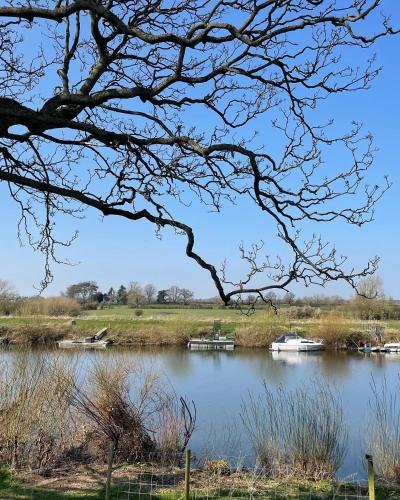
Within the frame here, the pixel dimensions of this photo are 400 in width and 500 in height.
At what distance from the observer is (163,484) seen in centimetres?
690

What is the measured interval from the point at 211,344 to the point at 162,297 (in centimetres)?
4003

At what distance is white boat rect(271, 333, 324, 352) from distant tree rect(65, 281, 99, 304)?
122 ft

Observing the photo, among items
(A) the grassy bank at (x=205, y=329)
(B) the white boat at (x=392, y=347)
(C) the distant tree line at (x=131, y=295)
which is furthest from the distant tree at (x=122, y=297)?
(B) the white boat at (x=392, y=347)

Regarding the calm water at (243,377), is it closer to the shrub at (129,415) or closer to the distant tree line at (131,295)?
the shrub at (129,415)

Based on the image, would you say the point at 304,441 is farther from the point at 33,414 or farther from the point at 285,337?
the point at 285,337

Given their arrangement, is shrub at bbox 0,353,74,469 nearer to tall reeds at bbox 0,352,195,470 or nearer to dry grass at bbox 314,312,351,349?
tall reeds at bbox 0,352,195,470

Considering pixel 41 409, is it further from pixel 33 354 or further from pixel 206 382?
pixel 206 382

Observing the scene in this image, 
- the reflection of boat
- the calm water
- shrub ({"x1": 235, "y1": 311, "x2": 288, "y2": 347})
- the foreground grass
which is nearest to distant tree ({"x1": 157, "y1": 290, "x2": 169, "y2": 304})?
shrub ({"x1": 235, "y1": 311, "x2": 288, "y2": 347})

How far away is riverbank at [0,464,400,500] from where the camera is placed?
6.33 meters

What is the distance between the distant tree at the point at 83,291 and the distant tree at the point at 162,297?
8766mm

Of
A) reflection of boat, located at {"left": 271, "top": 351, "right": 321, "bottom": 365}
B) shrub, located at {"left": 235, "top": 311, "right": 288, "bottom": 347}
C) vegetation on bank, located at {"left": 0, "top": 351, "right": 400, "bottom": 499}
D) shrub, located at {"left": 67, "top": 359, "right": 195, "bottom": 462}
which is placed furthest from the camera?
shrub, located at {"left": 235, "top": 311, "right": 288, "bottom": 347}

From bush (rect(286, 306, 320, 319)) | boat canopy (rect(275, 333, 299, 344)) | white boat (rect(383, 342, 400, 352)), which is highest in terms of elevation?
bush (rect(286, 306, 320, 319))

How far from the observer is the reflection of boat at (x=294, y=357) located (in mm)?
31150

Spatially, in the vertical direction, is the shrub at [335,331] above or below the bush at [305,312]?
below
